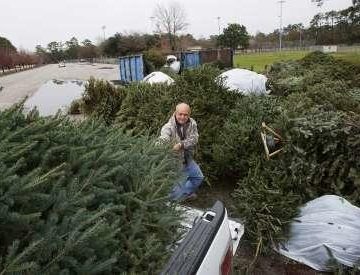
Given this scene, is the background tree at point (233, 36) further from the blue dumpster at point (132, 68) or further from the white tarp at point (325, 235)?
the white tarp at point (325, 235)

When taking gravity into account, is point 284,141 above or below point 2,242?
below

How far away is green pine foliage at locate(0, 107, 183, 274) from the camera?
1.91 metres

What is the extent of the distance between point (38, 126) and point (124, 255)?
40.3 inches

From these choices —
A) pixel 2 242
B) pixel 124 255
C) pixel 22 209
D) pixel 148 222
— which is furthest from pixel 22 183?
pixel 148 222

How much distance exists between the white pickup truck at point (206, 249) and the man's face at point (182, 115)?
3512 mm

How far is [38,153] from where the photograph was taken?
251 cm

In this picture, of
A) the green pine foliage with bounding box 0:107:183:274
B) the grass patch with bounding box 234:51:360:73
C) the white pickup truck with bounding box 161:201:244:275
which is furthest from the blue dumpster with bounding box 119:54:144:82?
the white pickup truck with bounding box 161:201:244:275

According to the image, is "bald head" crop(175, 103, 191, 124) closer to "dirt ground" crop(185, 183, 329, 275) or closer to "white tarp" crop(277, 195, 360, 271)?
"dirt ground" crop(185, 183, 329, 275)

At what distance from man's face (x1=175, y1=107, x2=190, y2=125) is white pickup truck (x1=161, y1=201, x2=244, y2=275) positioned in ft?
11.5

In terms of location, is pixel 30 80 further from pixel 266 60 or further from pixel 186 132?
pixel 186 132

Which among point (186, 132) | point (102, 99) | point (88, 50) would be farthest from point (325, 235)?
point (88, 50)

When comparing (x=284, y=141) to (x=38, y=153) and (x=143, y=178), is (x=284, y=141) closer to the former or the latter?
(x=143, y=178)

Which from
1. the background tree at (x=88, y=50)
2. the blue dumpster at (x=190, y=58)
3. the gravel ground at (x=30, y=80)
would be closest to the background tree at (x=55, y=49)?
the background tree at (x=88, y=50)

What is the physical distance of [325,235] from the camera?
4.75 metres
